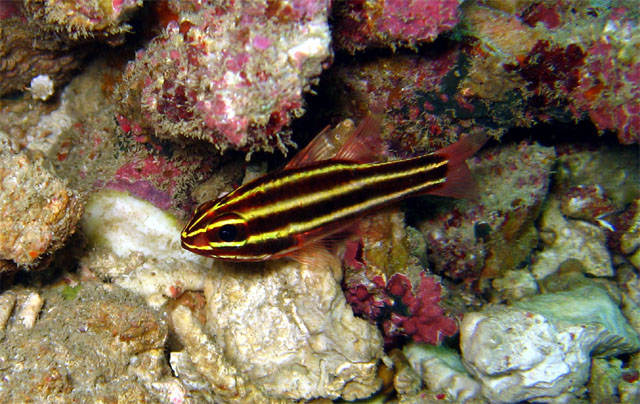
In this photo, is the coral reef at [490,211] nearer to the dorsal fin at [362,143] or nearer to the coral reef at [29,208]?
the dorsal fin at [362,143]

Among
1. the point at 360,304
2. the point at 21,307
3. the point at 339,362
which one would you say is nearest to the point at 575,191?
the point at 360,304

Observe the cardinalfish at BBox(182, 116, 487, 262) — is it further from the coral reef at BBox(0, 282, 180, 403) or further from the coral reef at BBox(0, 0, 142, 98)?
the coral reef at BBox(0, 0, 142, 98)

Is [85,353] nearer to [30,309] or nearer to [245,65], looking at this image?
[30,309]

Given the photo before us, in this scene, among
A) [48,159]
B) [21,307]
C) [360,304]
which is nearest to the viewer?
[21,307]

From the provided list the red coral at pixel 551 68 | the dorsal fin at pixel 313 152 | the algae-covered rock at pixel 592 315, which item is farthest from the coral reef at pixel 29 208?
the algae-covered rock at pixel 592 315

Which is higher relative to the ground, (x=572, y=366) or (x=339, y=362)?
(x=572, y=366)

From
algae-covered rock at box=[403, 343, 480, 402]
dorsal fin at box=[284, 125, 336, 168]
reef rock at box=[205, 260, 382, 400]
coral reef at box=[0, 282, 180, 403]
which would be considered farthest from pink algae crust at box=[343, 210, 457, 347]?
coral reef at box=[0, 282, 180, 403]

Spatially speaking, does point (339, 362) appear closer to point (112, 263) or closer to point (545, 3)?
point (112, 263)
